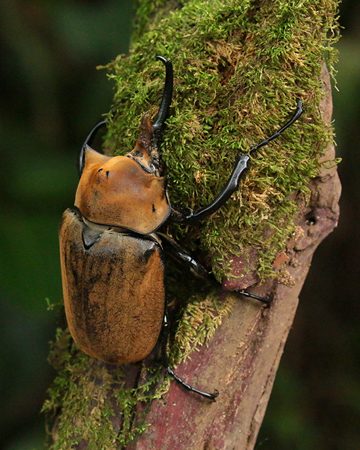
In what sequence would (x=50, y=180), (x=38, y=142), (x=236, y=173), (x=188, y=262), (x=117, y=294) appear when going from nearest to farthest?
(x=236, y=173) < (x=117, y=294) < (x=188, y=262) < (x=50, y=180) < (x=38, y=142)

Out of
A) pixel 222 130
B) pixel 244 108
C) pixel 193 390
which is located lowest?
pixel 193 390

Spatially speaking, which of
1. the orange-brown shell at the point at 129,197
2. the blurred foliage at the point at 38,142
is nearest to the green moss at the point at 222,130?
the orange-brown shell at the point at 129,197

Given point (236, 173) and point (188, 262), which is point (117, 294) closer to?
point (188, 262)

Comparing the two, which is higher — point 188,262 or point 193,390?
point 188,262

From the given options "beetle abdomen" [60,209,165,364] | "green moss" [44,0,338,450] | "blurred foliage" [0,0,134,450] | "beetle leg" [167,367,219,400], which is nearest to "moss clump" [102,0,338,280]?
"green moss" [44,0,338,450]

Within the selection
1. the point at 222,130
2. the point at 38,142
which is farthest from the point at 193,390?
the point at 38,142

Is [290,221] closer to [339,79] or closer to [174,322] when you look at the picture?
[174,322]

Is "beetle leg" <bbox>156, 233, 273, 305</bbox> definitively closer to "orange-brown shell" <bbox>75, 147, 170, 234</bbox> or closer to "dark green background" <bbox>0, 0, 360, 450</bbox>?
"orange-brown shell" <bbox>75, 147, 170, 234</bbox>
